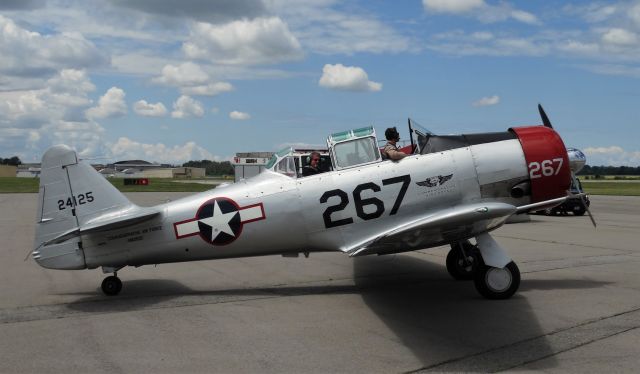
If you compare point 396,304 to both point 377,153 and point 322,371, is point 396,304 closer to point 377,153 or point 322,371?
point 377,153

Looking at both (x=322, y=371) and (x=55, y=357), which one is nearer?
(x=322, y=371)

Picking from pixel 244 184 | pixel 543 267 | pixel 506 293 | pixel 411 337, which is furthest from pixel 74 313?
pixel 543 267

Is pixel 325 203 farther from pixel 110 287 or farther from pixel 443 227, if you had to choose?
pixel 110 287

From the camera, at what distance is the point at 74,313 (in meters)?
6.93

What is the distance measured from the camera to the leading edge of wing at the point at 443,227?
233 inches

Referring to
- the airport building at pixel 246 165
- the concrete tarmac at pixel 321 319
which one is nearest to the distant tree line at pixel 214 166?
the airport building at pixel 246 165

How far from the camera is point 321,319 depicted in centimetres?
648

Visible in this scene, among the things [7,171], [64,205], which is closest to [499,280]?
[64,205]

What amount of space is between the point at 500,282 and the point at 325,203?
8.51 feet

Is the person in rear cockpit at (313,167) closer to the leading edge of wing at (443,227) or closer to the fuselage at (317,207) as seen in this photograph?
the fuselage at (317,207)

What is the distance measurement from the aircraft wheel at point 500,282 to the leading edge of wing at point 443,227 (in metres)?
0.58

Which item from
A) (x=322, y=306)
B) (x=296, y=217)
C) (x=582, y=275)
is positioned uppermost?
(x=296, y=217)

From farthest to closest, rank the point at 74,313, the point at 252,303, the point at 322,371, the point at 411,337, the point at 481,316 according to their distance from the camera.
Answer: the point at 252,303
the point at 74,313
the point at 481,316
the point at 411,337
the point at 322,371

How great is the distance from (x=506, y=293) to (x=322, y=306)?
8.15ft
